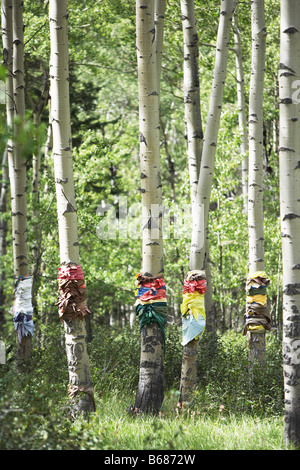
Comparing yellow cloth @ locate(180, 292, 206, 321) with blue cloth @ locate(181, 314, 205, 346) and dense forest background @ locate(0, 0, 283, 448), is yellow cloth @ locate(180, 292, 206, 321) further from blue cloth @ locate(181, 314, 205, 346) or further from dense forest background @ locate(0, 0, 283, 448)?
dense forest background @ locate(0, 0, 283, 448)

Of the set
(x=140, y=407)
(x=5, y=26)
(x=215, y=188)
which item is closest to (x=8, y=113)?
(x=5, y=26)

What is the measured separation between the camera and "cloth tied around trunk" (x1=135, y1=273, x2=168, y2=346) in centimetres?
568

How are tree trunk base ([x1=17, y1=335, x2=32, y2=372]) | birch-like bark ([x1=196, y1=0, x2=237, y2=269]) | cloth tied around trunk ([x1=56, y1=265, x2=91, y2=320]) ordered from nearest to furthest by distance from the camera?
cloth tied around trunk ([x1=56, y1=265, x2=91, y2=320]) → birch-like bark ([x1=196, y1=0, x2=237, y2=269]) → tree trunk base ([x1=17, y1=335, x2=32, y2=372])

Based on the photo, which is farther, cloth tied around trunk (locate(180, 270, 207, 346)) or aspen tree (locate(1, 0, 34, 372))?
aspen tree (locate(1, 0, 34, 372))

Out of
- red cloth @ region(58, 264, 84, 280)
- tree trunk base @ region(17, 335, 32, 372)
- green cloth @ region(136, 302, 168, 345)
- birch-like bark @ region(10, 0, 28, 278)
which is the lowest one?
tree trunk base @ region(17, 335, 32, 372)

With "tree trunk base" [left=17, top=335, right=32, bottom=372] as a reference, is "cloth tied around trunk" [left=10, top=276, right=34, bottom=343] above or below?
above

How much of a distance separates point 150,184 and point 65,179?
88 centimetres

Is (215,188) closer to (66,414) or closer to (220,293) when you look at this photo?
(220,293)

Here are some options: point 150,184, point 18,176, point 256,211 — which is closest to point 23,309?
point 18,176

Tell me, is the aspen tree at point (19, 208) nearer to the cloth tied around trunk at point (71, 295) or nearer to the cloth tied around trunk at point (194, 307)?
the cloth tied around trunk at point (71, 295)

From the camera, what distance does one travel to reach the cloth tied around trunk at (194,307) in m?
6.01

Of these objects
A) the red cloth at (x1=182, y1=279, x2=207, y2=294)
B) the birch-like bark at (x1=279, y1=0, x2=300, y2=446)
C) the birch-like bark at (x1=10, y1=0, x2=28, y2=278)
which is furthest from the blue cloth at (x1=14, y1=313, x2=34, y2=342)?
the birch-like bark at (x1=279, y1=0, x2=300, y2=446)

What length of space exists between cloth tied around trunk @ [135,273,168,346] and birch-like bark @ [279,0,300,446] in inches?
64.8

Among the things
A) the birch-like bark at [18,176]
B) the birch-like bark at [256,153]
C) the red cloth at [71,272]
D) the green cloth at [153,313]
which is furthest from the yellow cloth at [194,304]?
the birch-like bark at [18,176]
